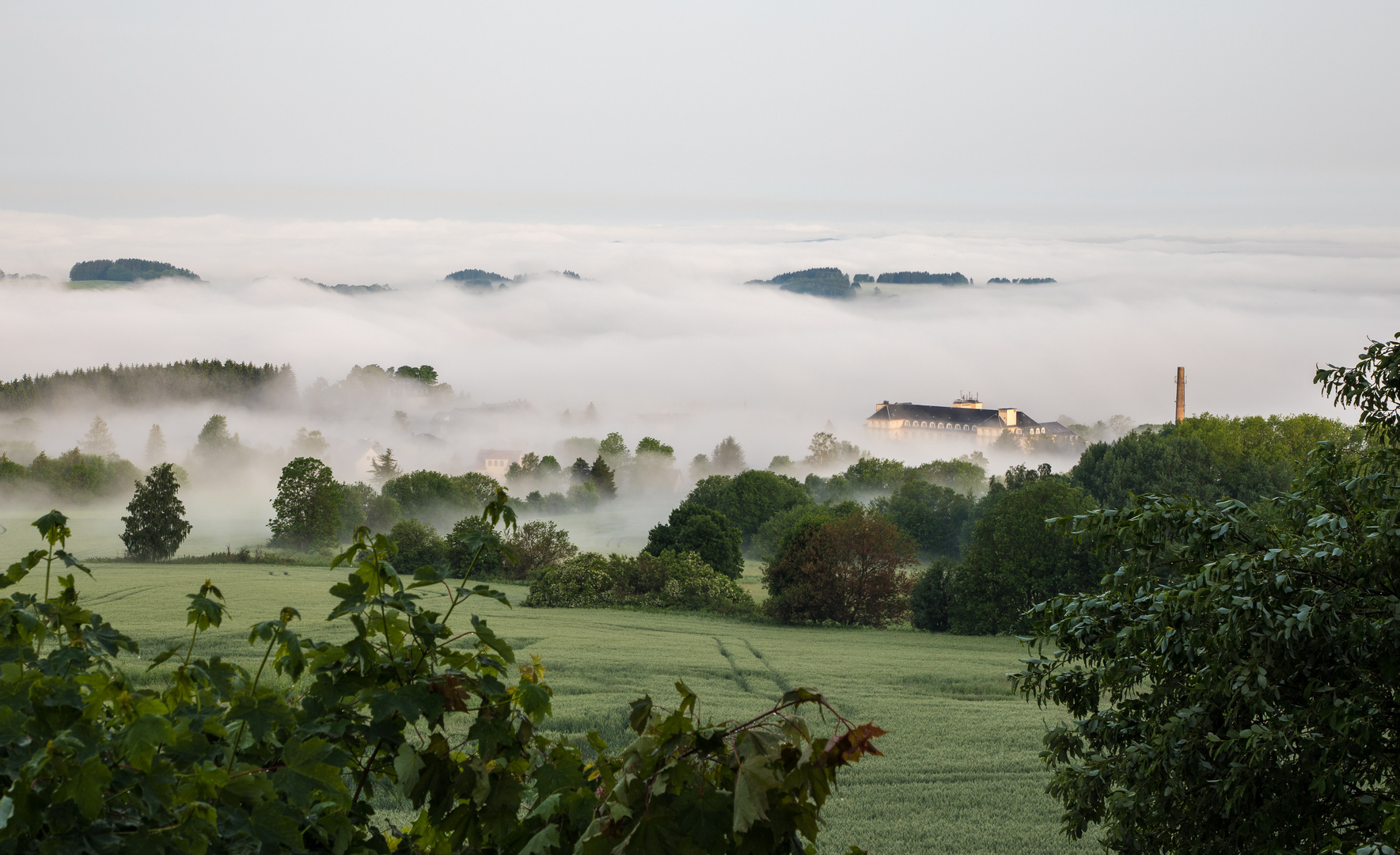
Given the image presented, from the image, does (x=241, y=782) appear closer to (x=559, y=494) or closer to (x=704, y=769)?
(x=704, y=769)

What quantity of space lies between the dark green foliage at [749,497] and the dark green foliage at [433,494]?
53.7 ft

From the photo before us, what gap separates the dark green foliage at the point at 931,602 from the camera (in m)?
41.5

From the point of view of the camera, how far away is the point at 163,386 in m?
61.6

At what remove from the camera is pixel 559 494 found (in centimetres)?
7200

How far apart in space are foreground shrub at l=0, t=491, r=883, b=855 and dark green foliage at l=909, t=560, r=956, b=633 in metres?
40.3

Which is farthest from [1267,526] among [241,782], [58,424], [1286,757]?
[58,424]

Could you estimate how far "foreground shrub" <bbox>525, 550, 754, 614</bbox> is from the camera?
4306 cm

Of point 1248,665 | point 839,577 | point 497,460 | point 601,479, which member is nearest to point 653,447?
point 497,460

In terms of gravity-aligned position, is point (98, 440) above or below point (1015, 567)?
above

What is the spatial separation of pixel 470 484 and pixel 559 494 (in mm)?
11155

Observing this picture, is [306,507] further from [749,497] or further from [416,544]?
[749,497]

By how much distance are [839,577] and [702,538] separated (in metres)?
9.25

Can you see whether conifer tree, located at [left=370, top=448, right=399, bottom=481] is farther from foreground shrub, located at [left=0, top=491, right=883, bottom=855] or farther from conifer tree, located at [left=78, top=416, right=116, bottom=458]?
foreground shrub, located at [left=0, top=491, right=883, bottom=855]

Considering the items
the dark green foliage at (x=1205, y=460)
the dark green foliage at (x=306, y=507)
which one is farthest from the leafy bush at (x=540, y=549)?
the dark green foliage at (x=1205, y=460)
